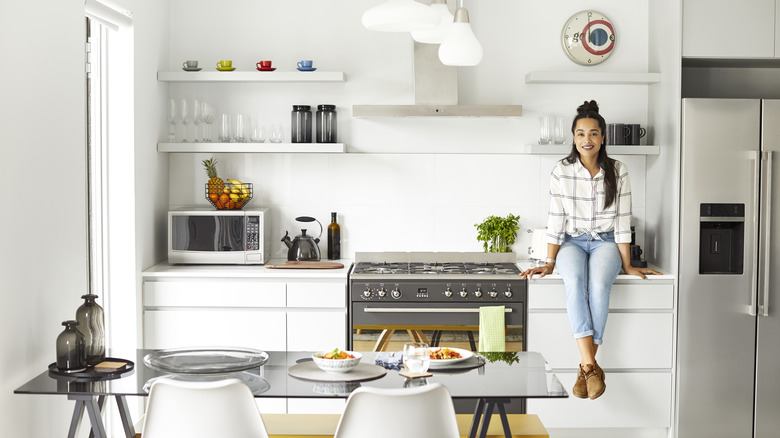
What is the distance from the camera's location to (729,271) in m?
4.21

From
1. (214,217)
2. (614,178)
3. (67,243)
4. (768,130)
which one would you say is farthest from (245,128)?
(768,130)

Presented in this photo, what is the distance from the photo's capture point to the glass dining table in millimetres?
2379

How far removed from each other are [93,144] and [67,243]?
96cm

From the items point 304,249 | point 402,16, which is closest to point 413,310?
point 304,249

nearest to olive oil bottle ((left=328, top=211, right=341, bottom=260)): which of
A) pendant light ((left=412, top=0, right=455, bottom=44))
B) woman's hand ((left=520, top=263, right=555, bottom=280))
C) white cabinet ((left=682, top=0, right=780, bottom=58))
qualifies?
woman's hand ((left=520, top=263, right=555, bottom=280))

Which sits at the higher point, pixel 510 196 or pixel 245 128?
pixel 245 128

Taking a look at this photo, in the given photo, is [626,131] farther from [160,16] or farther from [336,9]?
[160,16]

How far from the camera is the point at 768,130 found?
13.5 ft

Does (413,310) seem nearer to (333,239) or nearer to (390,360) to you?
(333,239)

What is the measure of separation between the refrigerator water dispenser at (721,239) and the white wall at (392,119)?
57cm

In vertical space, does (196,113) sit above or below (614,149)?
above

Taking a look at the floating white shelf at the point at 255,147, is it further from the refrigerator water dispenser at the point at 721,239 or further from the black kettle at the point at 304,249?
the refrigerator water dispenser at the point at 721,239

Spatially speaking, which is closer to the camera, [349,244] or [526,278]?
[526,278]

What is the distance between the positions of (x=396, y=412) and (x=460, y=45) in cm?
109
